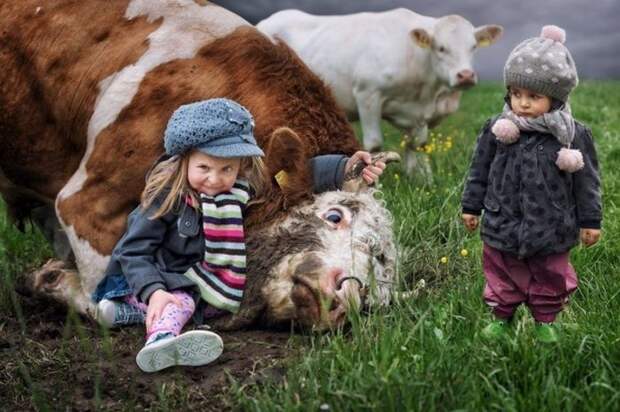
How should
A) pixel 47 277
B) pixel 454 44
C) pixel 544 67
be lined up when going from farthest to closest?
pixel 454 44 < pixel 47 277 < pixel 544 67

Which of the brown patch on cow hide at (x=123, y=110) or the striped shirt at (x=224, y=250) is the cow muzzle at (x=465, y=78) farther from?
the striped shirt at (x=224, y=250)

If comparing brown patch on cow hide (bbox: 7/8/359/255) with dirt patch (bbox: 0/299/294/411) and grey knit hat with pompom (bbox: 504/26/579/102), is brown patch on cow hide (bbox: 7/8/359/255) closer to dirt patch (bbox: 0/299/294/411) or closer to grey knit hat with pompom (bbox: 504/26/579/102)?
dirt patch (bbox: 0/299/294/411)

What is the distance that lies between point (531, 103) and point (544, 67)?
5.4 inches

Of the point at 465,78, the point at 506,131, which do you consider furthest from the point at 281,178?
the point at 465,78

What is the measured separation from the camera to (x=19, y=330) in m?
4.29

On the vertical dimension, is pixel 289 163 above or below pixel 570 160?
below

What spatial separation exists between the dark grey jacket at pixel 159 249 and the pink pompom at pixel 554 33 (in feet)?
5.45

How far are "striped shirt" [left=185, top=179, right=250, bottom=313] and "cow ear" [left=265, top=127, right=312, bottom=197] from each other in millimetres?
216

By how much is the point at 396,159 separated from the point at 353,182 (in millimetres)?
282

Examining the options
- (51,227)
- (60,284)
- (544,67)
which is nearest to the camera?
(544,67)

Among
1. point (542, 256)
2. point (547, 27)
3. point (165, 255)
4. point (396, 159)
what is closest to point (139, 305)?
point (165, 255)

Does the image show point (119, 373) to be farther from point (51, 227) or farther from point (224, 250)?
A: point (51, 227)

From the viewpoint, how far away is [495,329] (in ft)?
10.5

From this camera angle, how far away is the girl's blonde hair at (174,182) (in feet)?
12.9
